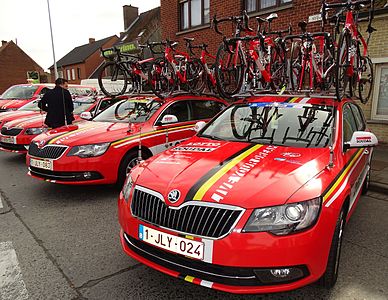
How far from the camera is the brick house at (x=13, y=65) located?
4784 centimetres

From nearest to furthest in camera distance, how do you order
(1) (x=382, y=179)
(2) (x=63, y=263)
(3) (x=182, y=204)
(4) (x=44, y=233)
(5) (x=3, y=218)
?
(3) (x=182, y=204) < (2) (x=63, y=263) < (4) (x=44, y=233) < (5) (x=3, y=218) < (1) (x=382, y=179)

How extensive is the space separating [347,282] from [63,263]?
2617 mm

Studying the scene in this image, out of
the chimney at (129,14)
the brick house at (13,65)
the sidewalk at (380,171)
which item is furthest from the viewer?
the brick house at (13,65)

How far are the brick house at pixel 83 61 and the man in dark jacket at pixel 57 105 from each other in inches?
1484

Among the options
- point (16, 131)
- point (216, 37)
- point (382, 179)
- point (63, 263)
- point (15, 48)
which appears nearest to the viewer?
point (63, 263)

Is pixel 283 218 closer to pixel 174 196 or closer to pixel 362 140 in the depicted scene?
pixel 174 196

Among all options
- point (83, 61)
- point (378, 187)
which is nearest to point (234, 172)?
point (378, 187)

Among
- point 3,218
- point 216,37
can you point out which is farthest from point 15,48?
point 3,218

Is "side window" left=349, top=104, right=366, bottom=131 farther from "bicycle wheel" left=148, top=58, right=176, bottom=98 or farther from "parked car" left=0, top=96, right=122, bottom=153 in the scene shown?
"parked car" left=0, top=96, right=122, bottom=153

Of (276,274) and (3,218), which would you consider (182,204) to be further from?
Result: (3,218)

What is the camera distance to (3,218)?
14.0ft

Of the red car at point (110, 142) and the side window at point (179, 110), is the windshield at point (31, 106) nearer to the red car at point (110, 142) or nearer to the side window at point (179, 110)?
the red car at point (110, 142)

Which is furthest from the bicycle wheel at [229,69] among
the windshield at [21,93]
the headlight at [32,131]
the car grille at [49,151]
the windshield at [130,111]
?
the windshield at [21,93]

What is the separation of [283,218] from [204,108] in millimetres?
4564
